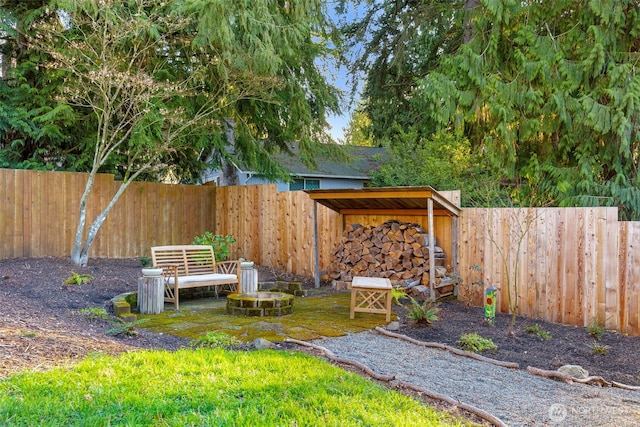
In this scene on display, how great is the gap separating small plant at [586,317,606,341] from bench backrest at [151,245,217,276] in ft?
17.0

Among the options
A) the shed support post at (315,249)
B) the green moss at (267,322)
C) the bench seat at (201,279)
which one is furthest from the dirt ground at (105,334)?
the shed support post at (315,249)

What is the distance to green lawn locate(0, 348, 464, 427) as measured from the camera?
2.86m

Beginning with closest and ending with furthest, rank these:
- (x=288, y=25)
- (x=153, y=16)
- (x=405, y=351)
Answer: (x=405, y=351)
(x=153, y=16)
(x=288, y=25)

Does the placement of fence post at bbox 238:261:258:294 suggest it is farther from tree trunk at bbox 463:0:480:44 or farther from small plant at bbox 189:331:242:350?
tree trunk at bbox 463:0:480:44

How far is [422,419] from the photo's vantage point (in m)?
3.07

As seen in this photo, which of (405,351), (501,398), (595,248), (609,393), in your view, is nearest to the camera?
(501,398)

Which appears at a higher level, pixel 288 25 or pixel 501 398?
pixel 288 25

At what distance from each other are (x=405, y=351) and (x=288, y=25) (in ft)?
21.2

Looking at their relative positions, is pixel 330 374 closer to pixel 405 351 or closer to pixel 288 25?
pixel 405 351

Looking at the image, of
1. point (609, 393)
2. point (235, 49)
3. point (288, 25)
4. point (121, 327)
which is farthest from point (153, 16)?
point (609, 393)

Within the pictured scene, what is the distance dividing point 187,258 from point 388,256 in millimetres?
3226

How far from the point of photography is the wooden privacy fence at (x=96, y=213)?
31.3 ft

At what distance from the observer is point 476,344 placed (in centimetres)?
523

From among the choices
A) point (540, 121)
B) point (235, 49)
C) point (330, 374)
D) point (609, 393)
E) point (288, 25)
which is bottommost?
point (609, 393)
